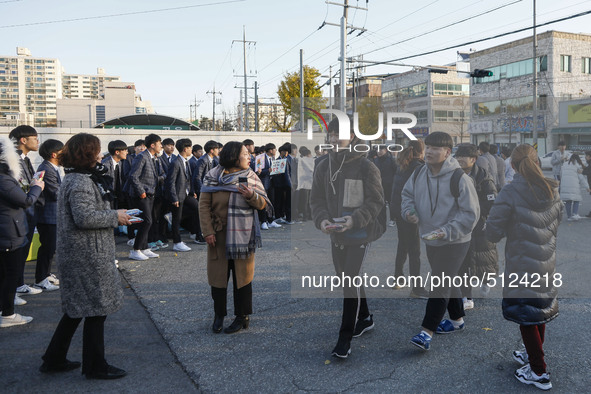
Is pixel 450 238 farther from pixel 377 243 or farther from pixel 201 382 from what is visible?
pixel 377 243

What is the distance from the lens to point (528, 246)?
340 centimetres

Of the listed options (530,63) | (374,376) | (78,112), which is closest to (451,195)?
(374,376)

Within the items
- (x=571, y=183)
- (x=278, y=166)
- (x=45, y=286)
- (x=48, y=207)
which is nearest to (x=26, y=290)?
(x=45, y=286)

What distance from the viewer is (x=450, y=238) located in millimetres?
3834

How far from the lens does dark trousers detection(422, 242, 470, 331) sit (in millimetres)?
3852

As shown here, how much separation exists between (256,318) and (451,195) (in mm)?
2322

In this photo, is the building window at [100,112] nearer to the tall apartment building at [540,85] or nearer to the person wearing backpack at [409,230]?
the tall apartment building at [540,85]

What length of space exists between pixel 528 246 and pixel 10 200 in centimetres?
457

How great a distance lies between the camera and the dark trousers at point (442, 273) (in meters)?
3.85

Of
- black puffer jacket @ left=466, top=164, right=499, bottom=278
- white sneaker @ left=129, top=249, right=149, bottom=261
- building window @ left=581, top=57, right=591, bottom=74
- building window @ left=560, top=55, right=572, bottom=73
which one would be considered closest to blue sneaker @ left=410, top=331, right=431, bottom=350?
black puffer jacket @ left=466, top=164, right=499, bottom=278

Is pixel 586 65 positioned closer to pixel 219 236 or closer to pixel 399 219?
pixel 399 219

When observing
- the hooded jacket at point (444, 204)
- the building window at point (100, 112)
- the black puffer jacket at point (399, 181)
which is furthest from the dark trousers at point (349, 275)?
the building window at point (100, 112)

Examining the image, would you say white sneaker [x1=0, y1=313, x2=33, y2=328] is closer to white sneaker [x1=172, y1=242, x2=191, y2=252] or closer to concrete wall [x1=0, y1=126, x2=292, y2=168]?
white sneaker [x1=172, y1=242, x2=191, y2=252]

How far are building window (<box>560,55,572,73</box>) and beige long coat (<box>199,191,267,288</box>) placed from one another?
139 ft
